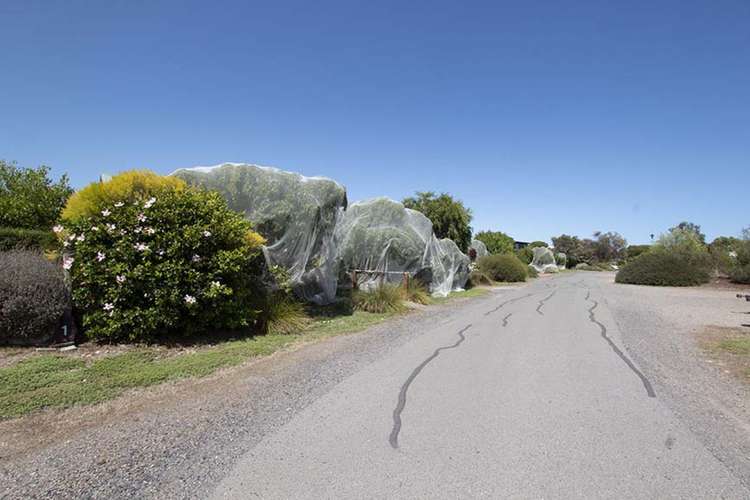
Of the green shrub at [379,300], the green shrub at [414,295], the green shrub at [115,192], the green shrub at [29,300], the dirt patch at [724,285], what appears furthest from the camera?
the dirt patch at [724,285]

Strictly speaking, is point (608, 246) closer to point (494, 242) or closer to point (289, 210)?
point (494, 242)

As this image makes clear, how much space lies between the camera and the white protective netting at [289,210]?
9523 millimetres

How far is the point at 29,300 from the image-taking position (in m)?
6.22

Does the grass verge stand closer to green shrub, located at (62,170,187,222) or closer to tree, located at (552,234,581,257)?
green shrub, located at (62,170,187,222)

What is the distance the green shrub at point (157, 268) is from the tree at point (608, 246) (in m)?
89.7

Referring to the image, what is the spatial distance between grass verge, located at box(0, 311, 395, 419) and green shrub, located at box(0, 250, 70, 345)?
0.67 meters

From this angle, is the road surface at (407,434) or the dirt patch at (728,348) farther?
the dirt patch at (728,348)

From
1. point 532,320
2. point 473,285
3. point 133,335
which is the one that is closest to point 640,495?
point 133,335

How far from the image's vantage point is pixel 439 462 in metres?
3.27

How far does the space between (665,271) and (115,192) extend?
34988 mm

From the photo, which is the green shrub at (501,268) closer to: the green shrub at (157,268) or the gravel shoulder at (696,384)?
the gravel shoulder at (696,384)

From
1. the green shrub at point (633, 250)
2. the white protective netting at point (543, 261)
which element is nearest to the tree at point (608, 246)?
the green shrub at point (633, 250)

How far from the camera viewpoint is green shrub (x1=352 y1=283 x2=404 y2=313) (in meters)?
12.9

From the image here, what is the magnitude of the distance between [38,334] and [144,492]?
503 centimetres
